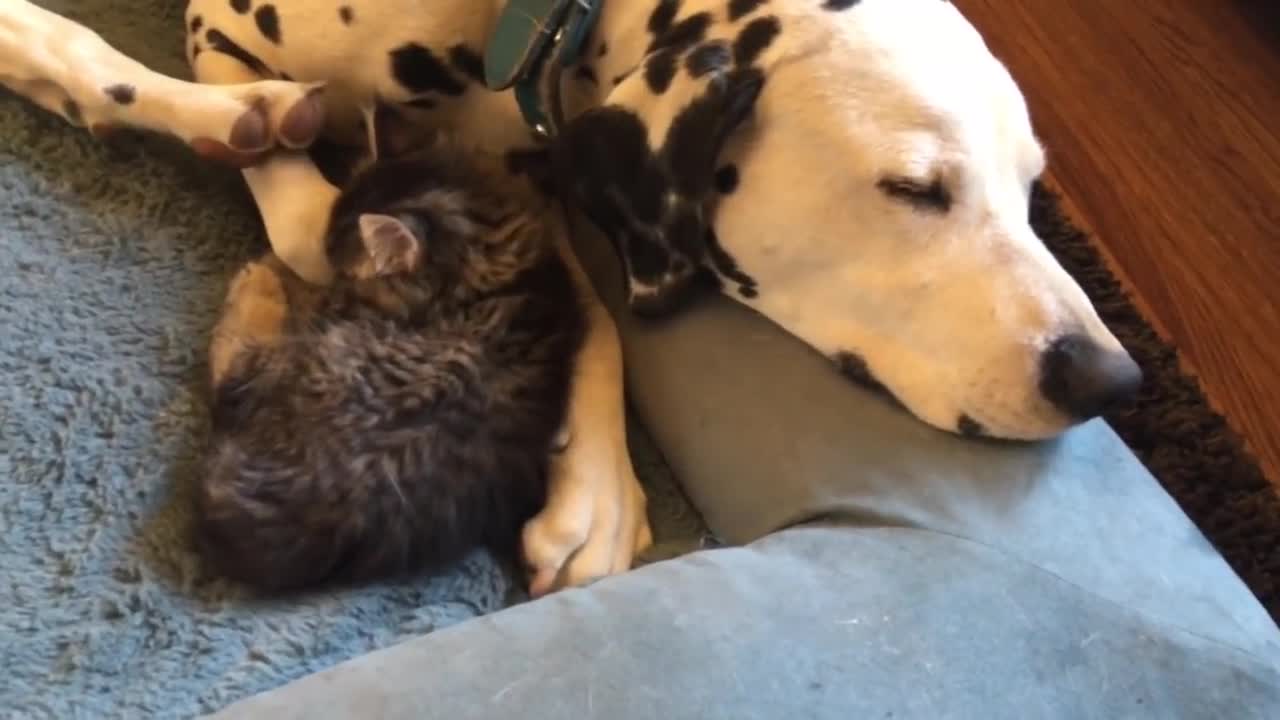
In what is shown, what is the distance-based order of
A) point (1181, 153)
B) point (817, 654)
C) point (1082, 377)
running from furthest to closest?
point (1181, 153) < point (1082, 377) < point (817, 654)

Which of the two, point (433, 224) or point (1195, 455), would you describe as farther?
point (1195, 455)

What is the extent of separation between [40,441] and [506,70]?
0.61 metres

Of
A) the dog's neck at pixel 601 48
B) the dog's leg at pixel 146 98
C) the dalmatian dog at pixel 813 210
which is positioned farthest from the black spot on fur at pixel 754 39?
the dog's leg at pixel 146 98

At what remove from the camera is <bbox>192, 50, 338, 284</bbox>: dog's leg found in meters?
1.62

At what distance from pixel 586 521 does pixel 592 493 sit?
0.11 feet

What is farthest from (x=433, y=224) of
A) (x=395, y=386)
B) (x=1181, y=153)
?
(x=1181, y=153)

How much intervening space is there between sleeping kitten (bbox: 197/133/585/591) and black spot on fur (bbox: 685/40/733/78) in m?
0.26

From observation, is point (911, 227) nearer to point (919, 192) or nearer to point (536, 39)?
point (919, 192)

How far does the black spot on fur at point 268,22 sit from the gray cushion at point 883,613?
770mm

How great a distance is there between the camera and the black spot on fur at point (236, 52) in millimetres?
1819

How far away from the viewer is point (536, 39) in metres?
1.58

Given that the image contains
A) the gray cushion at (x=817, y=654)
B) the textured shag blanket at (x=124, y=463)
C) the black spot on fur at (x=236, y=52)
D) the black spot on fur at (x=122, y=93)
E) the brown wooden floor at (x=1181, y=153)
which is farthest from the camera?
the brown wooden floor at (x=1181, y=153)

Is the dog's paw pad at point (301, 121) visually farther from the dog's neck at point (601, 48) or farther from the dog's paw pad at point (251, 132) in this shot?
the dog's neck at point (601, 48)

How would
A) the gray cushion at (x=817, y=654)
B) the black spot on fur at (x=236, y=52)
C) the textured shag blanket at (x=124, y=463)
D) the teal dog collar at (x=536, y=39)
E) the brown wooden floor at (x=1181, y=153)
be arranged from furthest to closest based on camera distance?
1. the brown wooden floor at (x=1181, y=153)
2. the black spot on fur at (x=236, y=52)
3. the teal dog collar at (x=536, y=39)
4. the textured shag blanket at (x=124, y=463)
5. the gray cushion at (x=817, y=654)
